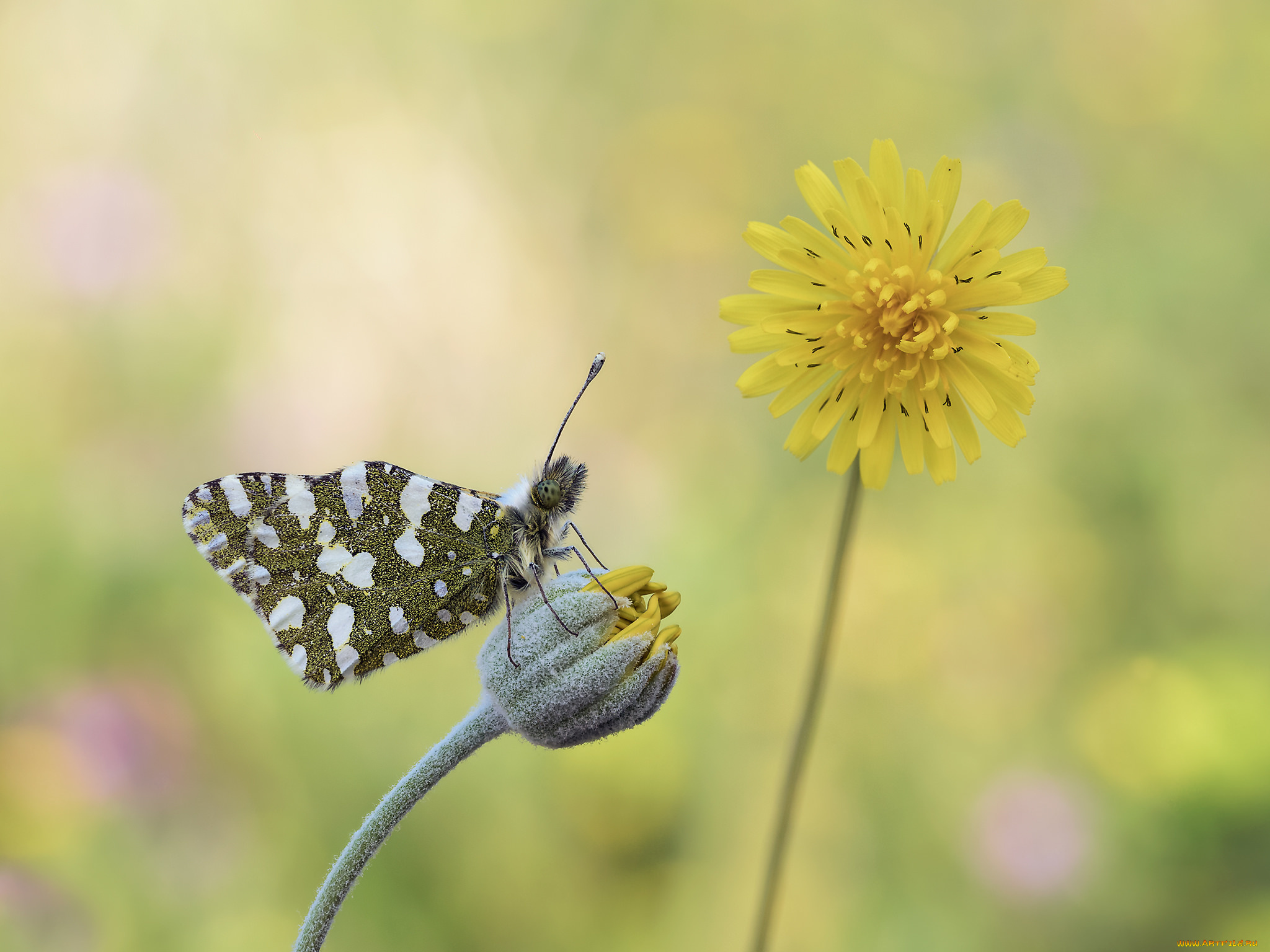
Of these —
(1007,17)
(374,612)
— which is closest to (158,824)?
(374,612)

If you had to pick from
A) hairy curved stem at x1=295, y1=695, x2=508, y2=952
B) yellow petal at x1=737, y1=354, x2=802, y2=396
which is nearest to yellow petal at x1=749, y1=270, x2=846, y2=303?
yellow petal at x1=737, y1=354, x2=802, y2=396

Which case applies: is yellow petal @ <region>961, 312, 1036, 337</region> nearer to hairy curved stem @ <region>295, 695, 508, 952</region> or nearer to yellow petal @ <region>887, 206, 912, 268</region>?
yellow petal @ <region>887, 206, 912, 268</region>

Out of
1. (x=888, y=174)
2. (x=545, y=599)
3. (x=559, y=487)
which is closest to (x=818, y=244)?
(x=888, y=174)

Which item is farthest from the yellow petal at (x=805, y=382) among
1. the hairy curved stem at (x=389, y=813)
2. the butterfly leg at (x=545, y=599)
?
the hairy curved stem at (x=389, y=813)

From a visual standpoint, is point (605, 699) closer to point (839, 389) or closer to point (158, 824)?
point (839, 389)

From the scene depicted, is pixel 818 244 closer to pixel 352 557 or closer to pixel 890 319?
pixel 890 319
